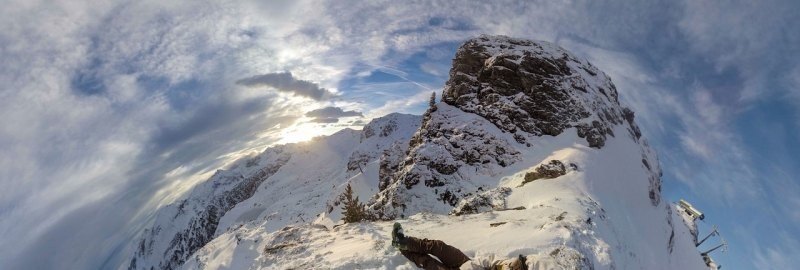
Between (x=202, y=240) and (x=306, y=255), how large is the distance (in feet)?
479

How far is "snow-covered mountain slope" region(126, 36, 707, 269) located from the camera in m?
9.81

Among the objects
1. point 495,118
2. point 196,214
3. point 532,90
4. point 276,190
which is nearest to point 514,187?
point 495,118

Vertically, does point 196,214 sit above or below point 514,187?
above

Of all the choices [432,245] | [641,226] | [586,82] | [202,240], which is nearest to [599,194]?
[641,226]

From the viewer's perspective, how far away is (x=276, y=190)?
3664 inches

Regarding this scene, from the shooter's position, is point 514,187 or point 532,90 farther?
point 532,90

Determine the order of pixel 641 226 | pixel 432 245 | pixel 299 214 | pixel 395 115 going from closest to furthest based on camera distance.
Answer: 1. pixel 432 245
2. pixel 641 226
3. pixel 299 214
4. pixel 395 115

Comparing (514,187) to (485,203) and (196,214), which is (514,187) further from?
(196,214)

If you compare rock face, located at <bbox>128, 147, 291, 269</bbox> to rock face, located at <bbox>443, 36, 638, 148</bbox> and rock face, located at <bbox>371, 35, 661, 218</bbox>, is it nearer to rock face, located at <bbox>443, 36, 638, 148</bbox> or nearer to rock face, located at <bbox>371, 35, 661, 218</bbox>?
rock face, located at <bbox>443, 36, 638, 148</bbox>

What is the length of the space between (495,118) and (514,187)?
7186 millimetres

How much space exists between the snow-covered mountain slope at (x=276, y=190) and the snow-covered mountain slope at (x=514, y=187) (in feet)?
33.5

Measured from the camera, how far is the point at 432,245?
331 inches

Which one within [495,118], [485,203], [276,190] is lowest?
[485,203]

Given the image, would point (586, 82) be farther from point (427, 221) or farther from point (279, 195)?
point (279, 195)
